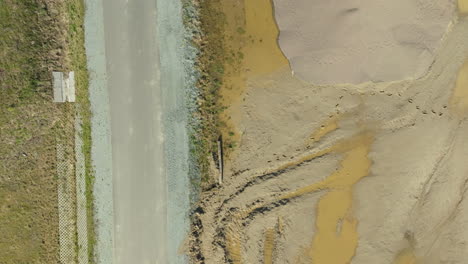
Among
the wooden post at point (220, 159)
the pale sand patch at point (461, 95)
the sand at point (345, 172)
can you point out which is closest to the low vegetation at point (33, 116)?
the wooden post at point (220, 159)

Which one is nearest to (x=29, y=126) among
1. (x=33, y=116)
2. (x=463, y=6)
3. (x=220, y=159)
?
(x=33, y=116)

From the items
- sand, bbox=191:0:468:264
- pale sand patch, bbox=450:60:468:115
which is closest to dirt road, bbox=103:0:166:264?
sand, bbox=191:0:468:264

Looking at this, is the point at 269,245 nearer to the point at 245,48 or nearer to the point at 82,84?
the point at 245,48

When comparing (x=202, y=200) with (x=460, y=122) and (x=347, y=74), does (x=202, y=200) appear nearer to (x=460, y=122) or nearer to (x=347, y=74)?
(x=347, y=74)

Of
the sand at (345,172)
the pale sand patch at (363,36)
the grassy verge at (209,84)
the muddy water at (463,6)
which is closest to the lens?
the pale sand patch at (363,36)

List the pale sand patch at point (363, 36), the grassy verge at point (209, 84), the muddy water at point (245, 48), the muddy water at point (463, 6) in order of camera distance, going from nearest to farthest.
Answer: the pale sand patch at point (363, 36), the muddy water at point (463, 6), the muddy water at point (245, 48), the grassy verge at point (209, 84)

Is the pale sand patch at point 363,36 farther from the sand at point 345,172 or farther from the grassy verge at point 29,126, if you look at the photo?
the grassy verge at point 29,126
